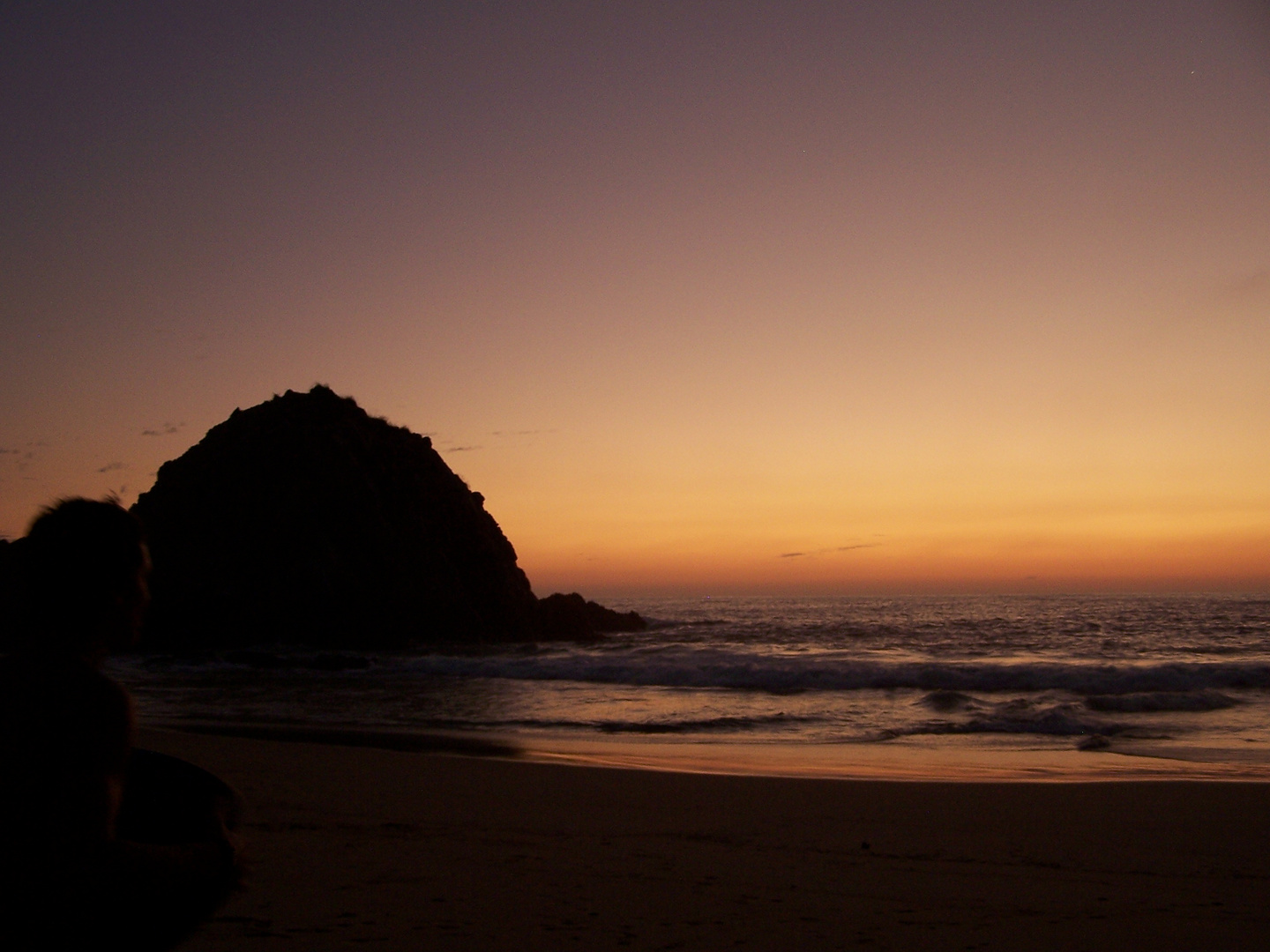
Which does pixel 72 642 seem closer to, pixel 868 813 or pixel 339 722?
pixel 868 813

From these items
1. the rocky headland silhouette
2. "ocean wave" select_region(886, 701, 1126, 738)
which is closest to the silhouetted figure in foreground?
"ocean wave" select_region(886, 701, 1126, 738)

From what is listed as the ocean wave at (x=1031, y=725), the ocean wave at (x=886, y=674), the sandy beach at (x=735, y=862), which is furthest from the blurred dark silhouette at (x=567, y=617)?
the sandy beach at (x=735, y=862)

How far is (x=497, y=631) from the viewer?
4675 cm

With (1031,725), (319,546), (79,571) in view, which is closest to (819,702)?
(1031,725)

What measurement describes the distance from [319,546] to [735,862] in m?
42.2

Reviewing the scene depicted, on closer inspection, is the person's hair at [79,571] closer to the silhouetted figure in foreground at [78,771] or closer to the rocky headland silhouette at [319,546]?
the silhouetted figure in foreground at [78,771]

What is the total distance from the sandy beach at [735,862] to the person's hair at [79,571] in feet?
11.9

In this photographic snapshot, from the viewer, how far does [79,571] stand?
6.47ft

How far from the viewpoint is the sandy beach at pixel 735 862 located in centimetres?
517

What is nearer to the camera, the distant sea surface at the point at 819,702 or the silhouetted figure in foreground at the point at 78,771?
the silhouetted figure in foreground at the point at 78,771

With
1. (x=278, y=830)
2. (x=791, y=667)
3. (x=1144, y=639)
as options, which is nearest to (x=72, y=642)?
(x=278, y=830)

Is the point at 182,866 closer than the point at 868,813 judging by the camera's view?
Yes

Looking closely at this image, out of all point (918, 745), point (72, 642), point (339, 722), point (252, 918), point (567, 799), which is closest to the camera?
point (72, 642)

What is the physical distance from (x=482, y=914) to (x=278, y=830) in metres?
2.96
